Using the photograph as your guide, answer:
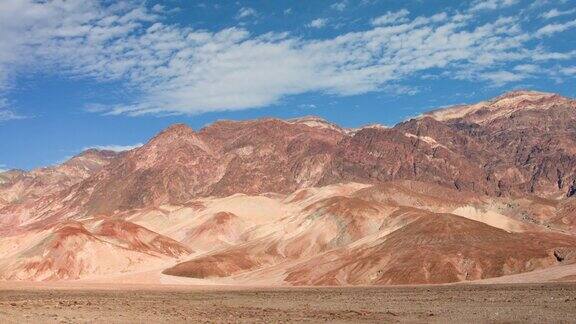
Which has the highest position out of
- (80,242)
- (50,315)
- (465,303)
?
(80,242)

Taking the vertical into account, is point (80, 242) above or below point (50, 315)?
above

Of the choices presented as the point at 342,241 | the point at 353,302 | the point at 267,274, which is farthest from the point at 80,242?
the point at 353,302

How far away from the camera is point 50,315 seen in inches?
1745

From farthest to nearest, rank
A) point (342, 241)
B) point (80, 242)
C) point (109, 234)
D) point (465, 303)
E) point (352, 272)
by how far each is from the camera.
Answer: point (109, 234) < point (342, 241) < point (80, 242) < point (352, 272) < point (465, 303)

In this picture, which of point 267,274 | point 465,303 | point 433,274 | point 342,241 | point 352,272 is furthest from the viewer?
point 342,241

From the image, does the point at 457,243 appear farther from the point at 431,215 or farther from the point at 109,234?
the point at 109,234

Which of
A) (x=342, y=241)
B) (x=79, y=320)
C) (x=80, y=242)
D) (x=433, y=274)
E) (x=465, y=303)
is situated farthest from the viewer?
(x=342, y=241)

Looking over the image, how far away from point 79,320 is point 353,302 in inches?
1162

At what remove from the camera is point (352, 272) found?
11819cm

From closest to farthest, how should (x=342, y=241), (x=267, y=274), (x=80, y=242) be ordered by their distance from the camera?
1. (x=267, y=274)
2. (x=80, y=242)
3. (x=342, y=241)

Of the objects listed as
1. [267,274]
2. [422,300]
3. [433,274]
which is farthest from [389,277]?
[422,300]

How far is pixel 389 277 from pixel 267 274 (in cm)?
3574

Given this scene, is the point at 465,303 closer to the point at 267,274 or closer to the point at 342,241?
the point at 267,274

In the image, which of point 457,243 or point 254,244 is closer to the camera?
point 457,243
